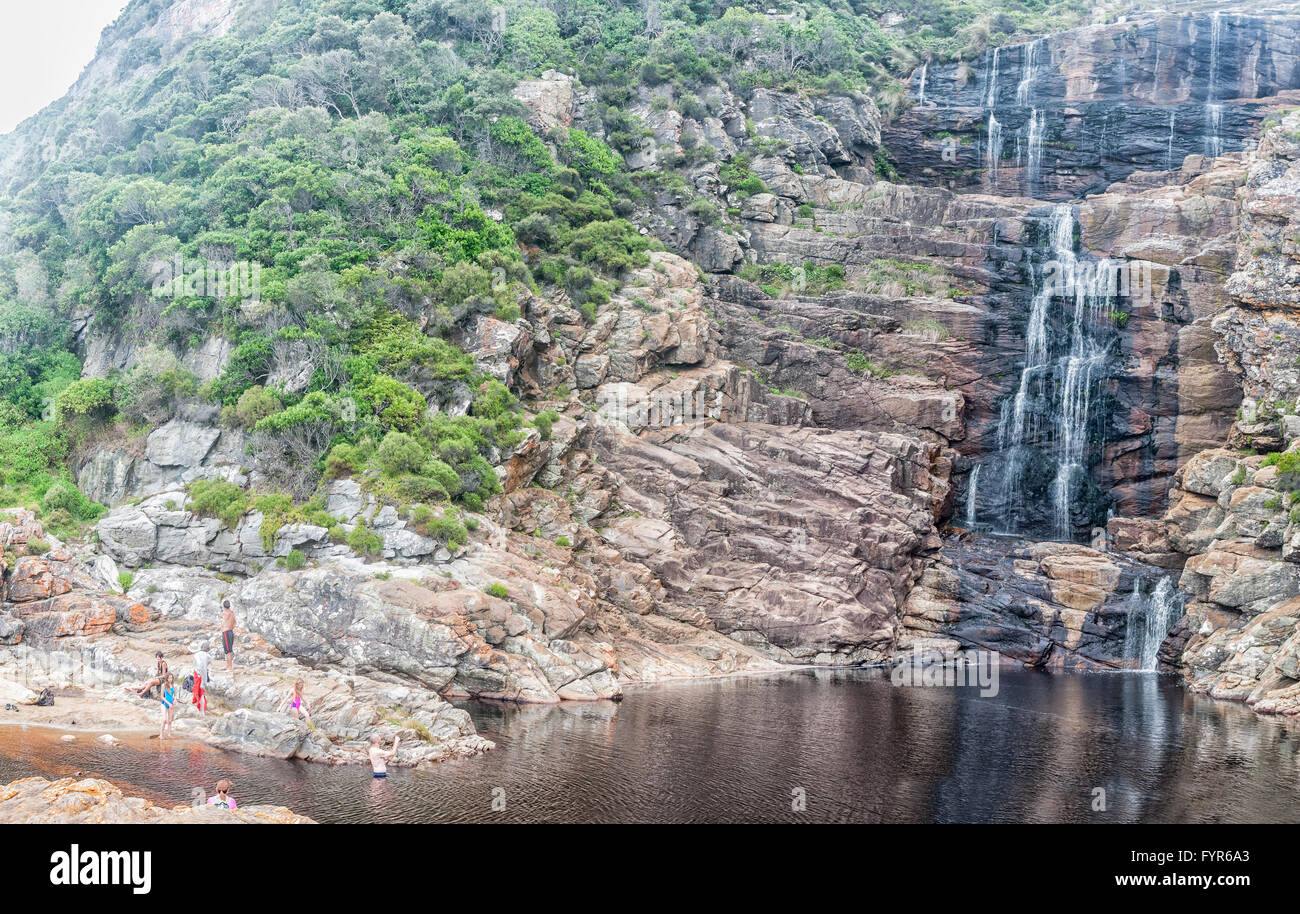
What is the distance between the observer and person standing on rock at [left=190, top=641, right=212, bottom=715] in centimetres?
3291

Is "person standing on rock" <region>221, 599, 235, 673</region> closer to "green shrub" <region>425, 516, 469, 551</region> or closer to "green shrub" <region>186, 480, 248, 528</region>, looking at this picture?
"green shrub" <region>186, 480, 248, 528</region>

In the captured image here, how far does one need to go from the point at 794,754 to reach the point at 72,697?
24792 millimetres

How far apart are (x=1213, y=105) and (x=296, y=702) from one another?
80.1 meters

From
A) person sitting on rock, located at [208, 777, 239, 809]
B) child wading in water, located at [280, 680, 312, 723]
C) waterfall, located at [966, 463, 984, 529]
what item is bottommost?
child wading in water, located at [280, 680, 312, 723]

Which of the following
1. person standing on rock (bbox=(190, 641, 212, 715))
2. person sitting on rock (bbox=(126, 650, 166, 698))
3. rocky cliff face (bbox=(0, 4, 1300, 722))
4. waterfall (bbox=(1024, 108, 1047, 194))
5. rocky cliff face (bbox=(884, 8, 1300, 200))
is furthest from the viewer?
waterfall (bbox=(1024, 108, 1047, 194))

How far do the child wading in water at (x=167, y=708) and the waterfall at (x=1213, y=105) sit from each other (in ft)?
257

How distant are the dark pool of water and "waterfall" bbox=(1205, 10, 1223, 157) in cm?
5209

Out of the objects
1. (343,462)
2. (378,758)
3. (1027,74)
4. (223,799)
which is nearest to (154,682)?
(378,758)

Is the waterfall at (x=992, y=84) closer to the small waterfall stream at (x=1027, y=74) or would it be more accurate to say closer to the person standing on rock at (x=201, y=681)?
the small waterfall stream at (x=1027, y=74)

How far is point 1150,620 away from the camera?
168ft

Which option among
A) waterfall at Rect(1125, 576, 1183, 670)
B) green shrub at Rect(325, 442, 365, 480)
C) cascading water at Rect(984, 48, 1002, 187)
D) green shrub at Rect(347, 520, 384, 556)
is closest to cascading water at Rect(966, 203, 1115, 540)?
waterfall at Rect(1125, 576, 1183, 670)

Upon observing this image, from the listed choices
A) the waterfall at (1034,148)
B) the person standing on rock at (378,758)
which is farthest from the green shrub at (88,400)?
the waterfall at (1034,148)
